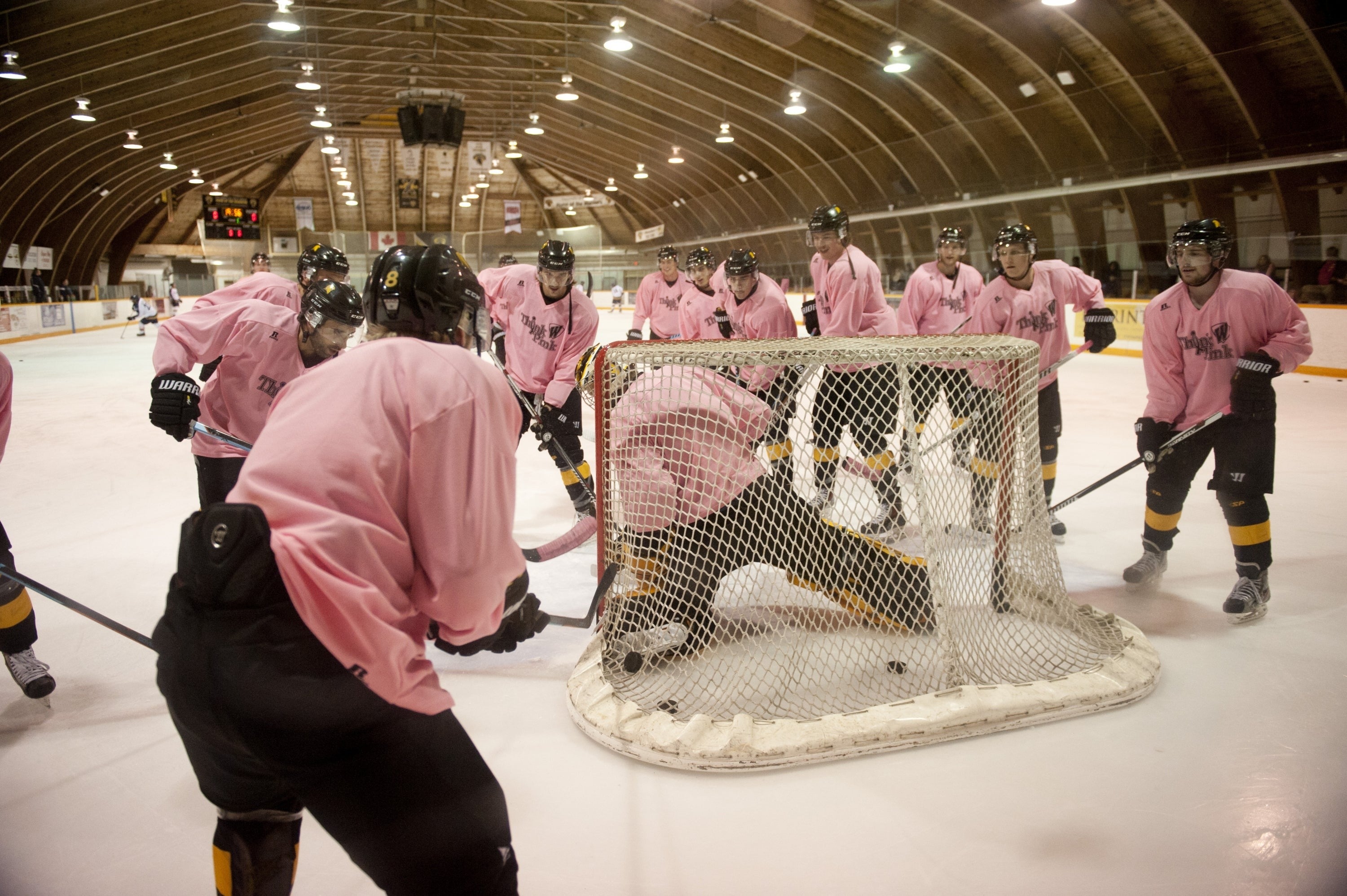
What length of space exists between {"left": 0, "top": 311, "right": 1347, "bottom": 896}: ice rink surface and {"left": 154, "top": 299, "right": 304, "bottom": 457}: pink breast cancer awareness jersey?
2.42 ft

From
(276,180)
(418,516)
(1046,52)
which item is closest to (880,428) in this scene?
(418,516)

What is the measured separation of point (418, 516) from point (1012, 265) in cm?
336

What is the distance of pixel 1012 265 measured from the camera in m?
3.74

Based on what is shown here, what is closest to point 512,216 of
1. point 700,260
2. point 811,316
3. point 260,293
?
point 700,260

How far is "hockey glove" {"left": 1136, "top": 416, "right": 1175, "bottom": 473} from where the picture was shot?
3.08m

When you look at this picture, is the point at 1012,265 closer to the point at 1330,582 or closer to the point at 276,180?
the point at 1330,582

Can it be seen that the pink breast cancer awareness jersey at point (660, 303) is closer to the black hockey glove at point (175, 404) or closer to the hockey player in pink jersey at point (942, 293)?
the hockey player in pink jersey at point (942, 293)

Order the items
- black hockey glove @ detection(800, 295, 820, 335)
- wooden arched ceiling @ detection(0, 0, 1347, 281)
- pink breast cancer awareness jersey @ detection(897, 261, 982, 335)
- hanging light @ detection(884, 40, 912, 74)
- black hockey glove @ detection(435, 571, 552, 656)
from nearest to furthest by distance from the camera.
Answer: black hockey glove @ detection(435, 571, 552, 656), black hockey glove @ detection(800, 295, 820, 335), pink breast cancer awareness jersey @ detection(897, 261, 982, 335), wooden arched ceiling @ detection(0, 0, 1347, 281), hanging light @ detection(884, 40, 912, 74)

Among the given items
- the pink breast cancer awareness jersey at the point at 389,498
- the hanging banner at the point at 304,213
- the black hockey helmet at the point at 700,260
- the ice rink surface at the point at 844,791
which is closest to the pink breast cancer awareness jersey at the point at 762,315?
the black hockey helmet at the point at 700,260

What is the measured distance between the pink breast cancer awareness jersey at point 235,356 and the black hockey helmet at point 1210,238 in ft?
9.31

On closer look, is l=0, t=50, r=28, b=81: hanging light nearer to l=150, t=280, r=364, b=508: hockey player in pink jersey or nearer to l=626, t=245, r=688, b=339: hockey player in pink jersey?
l=626, t=245, r=688, b=339: hockey player in pink jersey

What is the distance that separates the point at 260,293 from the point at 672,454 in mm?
1732

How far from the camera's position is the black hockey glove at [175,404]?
96.9 inches

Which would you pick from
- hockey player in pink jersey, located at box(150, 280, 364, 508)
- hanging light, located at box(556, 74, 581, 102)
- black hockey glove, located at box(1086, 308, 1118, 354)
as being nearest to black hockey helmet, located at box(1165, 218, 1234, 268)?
black hockey glove, located at box(1086, 308, 1118, 354)
